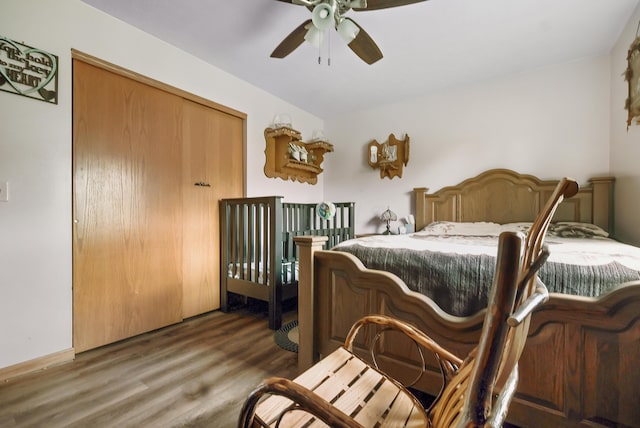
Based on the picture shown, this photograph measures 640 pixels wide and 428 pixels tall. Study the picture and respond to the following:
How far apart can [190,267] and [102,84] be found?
153 cm

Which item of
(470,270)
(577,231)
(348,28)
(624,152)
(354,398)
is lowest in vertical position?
(354,398)

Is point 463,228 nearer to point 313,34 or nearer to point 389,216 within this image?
point 389,216

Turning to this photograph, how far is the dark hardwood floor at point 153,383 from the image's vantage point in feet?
4.02

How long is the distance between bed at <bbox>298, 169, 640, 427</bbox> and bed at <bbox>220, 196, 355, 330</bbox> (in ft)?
2.56

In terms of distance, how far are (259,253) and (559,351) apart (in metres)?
2.00

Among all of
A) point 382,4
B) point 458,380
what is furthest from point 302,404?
Answer: point 382,4

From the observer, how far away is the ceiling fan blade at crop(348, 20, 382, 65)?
1.77 m

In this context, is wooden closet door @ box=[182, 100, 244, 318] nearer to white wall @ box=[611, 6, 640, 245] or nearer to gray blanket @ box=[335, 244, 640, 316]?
gray blanket @ box=[335, 244, 640, 316]

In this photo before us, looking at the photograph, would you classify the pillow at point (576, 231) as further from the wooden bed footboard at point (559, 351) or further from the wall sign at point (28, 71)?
the wall sign at point (28, 71)

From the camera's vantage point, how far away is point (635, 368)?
0.87 m

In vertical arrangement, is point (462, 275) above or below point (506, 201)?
below

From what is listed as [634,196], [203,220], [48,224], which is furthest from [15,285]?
[634,196]

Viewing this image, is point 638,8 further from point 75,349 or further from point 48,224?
point 75,349

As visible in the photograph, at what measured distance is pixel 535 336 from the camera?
100 centimetres
